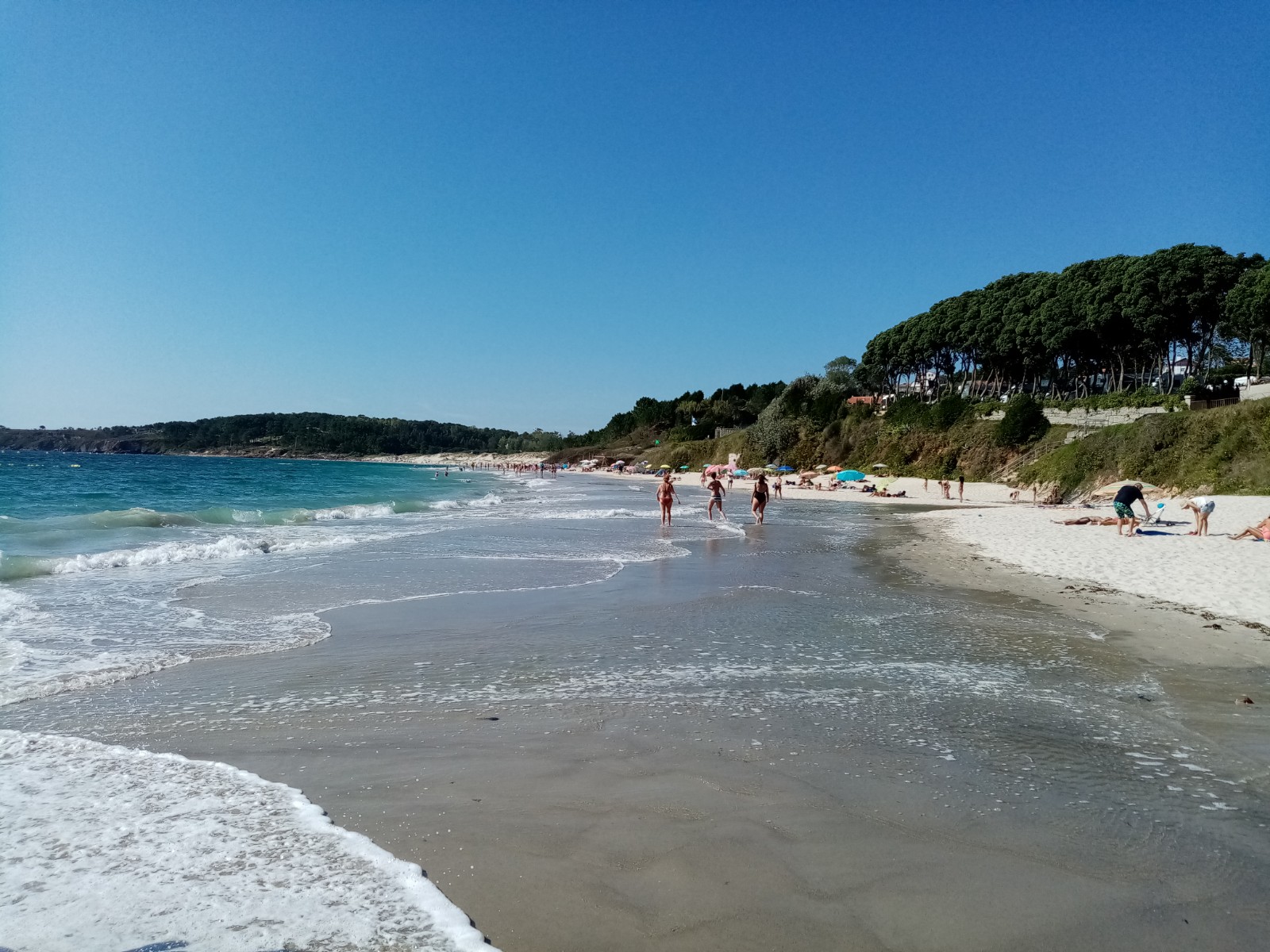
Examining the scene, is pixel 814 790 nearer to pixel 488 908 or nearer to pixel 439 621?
pixel 488 908

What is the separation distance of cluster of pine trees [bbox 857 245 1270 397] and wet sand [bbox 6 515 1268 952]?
153ft

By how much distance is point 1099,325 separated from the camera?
5156cm

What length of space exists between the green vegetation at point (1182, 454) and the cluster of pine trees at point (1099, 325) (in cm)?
1039

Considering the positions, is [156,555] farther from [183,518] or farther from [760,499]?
[760,499]

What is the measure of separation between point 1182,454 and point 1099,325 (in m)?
21.2

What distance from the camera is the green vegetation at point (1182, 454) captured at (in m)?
30.5

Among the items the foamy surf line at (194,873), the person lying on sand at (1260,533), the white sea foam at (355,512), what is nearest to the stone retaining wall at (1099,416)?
the person lying on sand at (1260,533)

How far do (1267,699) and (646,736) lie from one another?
5.47 metres

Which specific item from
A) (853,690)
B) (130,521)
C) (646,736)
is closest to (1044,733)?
(853,690)

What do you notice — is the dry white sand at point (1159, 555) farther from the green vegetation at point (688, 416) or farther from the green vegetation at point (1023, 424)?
the green vegetation at point (688, 416)

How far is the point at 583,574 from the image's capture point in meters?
14.1

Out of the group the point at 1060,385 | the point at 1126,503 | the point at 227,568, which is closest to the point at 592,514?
the point at 227,568

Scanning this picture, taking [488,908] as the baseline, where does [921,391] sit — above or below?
above

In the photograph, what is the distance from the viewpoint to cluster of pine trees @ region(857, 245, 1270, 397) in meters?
45.2
